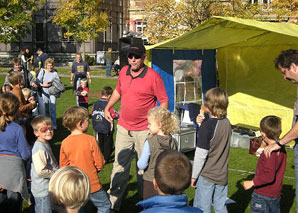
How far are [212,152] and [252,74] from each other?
646cm

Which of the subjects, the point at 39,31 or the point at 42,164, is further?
the point at 39,31

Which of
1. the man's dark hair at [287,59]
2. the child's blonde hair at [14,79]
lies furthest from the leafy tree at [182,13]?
the man's dark hair at [287,59]

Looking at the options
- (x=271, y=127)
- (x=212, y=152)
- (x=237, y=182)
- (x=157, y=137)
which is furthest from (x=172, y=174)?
(x=237, y=182)

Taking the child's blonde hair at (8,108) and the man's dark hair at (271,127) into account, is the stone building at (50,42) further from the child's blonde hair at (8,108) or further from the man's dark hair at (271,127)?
the man's dark hair at (271,127)

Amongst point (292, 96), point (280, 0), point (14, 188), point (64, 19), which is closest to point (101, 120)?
point (14, 188)

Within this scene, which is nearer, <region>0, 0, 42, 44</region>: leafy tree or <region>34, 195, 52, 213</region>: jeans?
<region>34, 195, 52, 213</region>: jeans

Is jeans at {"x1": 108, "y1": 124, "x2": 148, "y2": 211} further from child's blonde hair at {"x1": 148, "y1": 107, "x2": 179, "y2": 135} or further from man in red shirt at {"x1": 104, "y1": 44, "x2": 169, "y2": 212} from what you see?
child's blonde hair at {"x1": 148, "y1": 107, "x2": 179, "y2": 135}

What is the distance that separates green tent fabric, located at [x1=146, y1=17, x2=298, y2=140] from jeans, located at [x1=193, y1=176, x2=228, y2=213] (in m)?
4.36

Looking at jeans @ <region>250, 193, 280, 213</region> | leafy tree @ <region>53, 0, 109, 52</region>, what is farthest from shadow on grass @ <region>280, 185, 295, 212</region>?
leafy tree @ <region>53, 0, 109, 52</region>

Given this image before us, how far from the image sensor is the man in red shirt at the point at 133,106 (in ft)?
14.9

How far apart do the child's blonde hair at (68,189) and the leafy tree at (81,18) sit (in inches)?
1083

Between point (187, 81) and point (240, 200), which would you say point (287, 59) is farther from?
point (187, 81)

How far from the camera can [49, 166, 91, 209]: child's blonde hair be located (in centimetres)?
231

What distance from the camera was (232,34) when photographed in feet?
25.1
